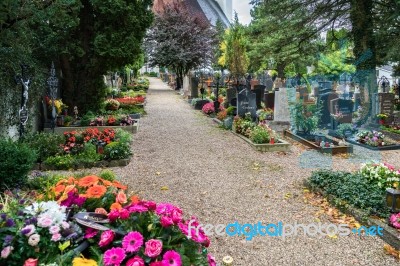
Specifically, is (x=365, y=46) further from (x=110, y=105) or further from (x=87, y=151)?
(x=87, y=151)

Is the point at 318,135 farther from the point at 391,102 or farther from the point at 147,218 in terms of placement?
the point at 147,218

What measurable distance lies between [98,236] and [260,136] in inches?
350

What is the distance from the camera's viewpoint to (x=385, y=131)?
43.3 ft

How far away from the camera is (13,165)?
6.18 metres

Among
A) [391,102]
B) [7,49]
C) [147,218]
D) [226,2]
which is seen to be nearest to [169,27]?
[391,102]

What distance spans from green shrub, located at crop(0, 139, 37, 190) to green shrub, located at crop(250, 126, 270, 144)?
6572 mm

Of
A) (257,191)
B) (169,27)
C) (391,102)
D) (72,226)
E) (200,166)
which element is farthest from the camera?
(169,27)

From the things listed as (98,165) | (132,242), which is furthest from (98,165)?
(132,242)

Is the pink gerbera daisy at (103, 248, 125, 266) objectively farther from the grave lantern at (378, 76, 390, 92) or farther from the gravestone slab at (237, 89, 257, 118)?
the grave lantern at (378, 76, 390, 92)

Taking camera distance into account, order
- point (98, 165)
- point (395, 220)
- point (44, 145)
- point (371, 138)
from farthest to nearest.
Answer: point (371, 138)
point (44, 145)
point (98, 165)
point (395, 220)

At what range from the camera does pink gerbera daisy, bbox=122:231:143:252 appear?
2.44m

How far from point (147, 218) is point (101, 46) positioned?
1318cm

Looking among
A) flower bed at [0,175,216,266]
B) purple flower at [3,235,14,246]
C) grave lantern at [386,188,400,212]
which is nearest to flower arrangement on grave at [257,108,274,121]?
grave lantern at [386,188,400,212]

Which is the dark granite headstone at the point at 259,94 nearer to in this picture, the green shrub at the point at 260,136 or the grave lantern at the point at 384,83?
the grave lantern at the point at 384,83
